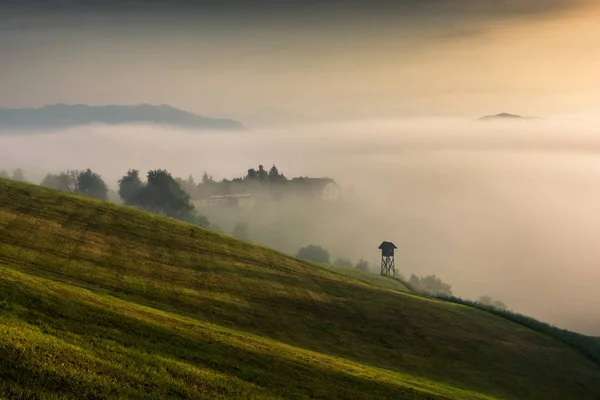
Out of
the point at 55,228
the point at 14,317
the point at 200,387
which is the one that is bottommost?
the point at 200,387

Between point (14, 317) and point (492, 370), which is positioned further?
point (492, 370)

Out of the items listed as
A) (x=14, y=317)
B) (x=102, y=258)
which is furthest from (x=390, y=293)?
(x=14, y=317)

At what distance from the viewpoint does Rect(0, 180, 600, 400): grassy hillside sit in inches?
1028

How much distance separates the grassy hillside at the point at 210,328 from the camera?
2611 centimetres

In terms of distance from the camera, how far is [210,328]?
3853cm

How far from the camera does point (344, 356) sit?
4478 centimetres

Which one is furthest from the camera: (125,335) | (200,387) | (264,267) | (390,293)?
(390,293)

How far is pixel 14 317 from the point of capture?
27.3 meters

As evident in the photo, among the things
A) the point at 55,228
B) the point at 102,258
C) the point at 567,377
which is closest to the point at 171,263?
the point at 102,258

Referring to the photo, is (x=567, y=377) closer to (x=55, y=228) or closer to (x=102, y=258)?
(x=102, y=258)

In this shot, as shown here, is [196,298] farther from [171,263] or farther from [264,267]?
[264,267]

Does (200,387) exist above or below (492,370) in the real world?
above

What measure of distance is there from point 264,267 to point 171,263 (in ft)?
46.6

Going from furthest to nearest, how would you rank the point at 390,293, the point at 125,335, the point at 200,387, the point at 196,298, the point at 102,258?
the point at 390,293
the point at 102,258
the point at 196,298
the point at 125,335
the point at 200,387
